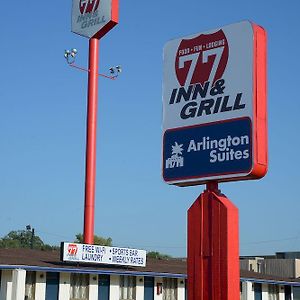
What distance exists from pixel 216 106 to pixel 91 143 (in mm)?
27428

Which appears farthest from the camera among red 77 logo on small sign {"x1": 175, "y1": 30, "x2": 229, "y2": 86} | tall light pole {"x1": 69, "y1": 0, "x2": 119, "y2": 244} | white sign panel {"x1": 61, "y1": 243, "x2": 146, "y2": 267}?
tall light pole {"x1": 69, "y1": 0, "x2": 119, "y2": 244}

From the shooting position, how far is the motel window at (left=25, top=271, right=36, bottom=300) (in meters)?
28.1

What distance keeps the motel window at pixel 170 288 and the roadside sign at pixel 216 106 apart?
2465 cm

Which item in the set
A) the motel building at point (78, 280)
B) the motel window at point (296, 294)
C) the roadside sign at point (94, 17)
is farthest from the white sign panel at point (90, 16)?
the motel window at point (296, 294)

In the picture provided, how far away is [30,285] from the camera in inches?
1119

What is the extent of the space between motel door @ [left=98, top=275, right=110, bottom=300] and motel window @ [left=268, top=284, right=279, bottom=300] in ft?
43.5

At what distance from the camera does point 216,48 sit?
10.1 meters

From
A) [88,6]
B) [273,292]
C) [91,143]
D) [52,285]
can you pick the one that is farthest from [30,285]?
[88,6]

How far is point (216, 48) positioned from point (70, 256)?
2034cm

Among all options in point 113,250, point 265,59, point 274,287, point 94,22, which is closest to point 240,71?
point 265,59

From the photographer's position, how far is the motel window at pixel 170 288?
34.1 m

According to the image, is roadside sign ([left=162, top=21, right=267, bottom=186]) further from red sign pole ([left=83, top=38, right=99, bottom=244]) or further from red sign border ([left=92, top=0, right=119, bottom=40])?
red sign border ([left=92, top=0, right=119, bottom=40])

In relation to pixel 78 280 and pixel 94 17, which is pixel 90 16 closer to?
pixel 94 17

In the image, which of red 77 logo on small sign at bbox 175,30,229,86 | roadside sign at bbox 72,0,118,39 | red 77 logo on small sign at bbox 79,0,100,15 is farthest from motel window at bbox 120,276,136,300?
red 77 logo on small sign at bbox 175,30,229,86
